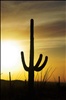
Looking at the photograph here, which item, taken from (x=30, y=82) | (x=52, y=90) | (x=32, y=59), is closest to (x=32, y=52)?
(x=32, y=59)

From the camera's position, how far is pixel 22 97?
1018 centimetres

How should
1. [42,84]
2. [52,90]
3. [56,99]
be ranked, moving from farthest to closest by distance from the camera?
[52,90] → [56,99] → [42,84]

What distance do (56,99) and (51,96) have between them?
0.90m

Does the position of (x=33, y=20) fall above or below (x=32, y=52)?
above

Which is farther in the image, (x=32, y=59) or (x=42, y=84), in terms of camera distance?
(x=32, y=59)

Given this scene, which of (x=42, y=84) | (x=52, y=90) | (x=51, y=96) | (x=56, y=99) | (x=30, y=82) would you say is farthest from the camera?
(x=52, y=90)

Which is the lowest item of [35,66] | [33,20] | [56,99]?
[56,99]

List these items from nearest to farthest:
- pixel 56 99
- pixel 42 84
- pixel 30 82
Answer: pixel 42 84, pixel 30 82, pixel 56 99

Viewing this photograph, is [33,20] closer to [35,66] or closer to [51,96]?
[35,66]

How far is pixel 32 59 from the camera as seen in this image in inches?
456

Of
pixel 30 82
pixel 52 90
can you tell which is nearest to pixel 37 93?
pixel 30 82

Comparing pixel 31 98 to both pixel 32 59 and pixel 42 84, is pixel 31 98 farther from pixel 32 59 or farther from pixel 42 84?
pixel 32 59

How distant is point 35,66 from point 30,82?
2.03 feet

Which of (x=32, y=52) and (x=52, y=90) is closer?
(x=32, y=52)
